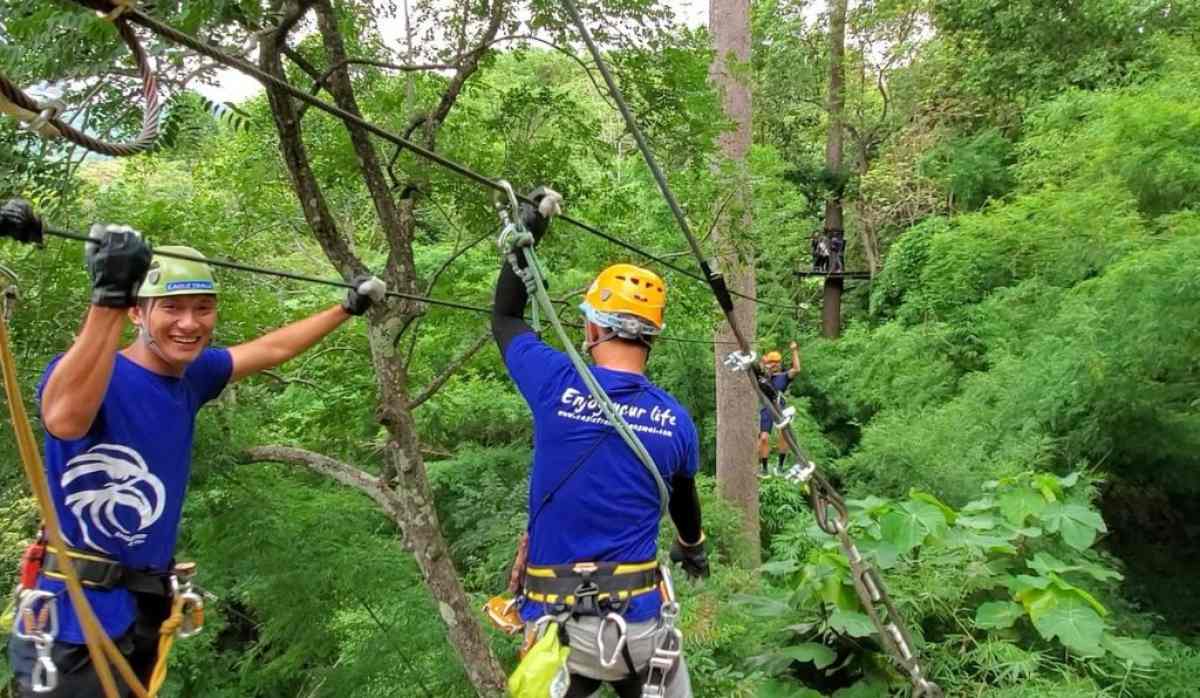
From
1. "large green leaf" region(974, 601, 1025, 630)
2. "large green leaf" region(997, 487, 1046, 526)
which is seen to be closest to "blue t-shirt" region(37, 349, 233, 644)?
"large green leaf" region(974, 601, 1025, 630)

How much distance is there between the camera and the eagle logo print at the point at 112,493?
1828 millimetres

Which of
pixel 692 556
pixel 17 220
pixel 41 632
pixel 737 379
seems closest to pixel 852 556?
pixel 692 556

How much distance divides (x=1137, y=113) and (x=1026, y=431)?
3354 millimetres

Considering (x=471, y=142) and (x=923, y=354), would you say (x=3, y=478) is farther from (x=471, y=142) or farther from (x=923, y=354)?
(x=923, y=354)

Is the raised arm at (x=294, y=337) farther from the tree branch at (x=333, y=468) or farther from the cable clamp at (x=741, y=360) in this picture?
the tree branch at (x=333, y=468)

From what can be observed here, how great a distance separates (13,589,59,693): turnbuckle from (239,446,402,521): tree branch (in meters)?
2.85

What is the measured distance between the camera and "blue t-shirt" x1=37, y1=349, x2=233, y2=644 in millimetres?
1834

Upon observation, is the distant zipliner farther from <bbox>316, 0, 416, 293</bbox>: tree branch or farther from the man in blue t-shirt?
the man in blue t-shirt

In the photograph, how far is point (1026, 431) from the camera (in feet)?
27.9

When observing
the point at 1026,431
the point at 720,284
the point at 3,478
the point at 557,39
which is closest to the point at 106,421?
the point at 720,284

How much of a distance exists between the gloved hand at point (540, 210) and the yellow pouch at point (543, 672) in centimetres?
111

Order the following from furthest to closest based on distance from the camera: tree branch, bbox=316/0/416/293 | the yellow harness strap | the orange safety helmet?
1. tree branch, bbox=316/0/416/293
2. the orange safety helmet
3. the yellow harness strap

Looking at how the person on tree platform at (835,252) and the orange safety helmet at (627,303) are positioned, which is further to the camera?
the person on tree platform at (835,252)

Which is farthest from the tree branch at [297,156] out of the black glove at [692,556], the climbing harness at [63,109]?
the black glove at [692,556]
